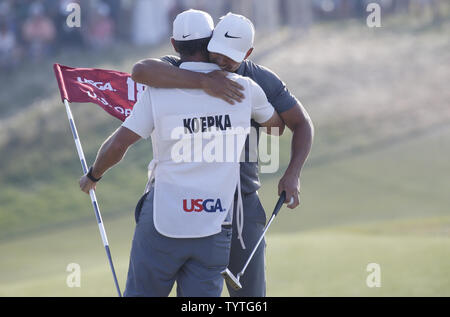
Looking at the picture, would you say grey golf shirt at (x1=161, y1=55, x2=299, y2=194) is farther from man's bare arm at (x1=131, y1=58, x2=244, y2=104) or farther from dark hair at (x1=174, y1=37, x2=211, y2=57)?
man's bare arm at (x1=131, y1=58, x2=244, y2=104)

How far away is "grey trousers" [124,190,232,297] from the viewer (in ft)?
11.4

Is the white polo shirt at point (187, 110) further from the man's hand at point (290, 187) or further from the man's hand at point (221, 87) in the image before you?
the man's hand at point (290, 187)

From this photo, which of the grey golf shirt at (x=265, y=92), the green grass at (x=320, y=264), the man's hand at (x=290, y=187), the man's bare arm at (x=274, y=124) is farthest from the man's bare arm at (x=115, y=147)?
the green grass at (x=320, y=264)

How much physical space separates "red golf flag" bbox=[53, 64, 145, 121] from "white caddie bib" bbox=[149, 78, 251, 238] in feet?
3.21

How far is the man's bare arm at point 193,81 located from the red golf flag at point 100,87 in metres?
0.93

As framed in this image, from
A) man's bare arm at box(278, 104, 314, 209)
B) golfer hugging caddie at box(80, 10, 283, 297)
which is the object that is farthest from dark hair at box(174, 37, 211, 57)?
man's bare arm at box(278, 104, 314, 209)

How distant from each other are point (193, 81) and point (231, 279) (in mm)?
858

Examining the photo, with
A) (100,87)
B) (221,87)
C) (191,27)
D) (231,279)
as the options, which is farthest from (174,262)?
(100,87)

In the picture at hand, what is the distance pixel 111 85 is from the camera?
4500 mm

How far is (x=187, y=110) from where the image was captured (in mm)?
3396

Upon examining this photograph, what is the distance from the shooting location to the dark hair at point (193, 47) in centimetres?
355
